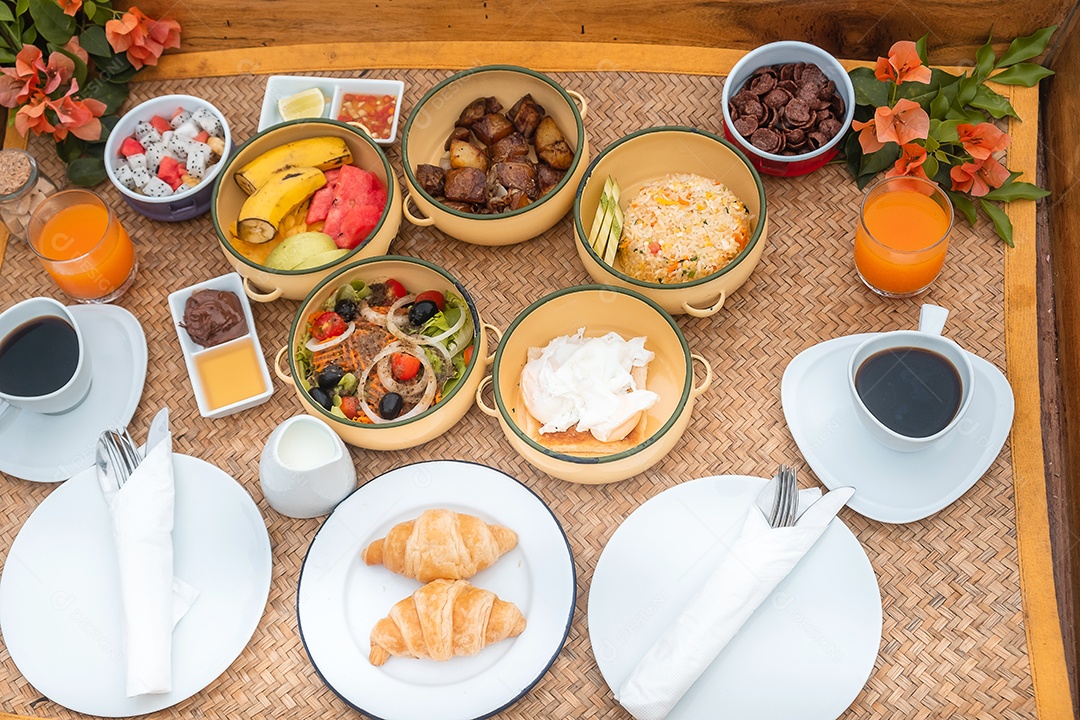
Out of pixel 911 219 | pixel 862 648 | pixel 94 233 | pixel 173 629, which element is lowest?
pixel 173 629

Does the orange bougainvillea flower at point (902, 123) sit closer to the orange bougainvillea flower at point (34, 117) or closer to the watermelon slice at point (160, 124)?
the watermelon slice at point (160, 124)

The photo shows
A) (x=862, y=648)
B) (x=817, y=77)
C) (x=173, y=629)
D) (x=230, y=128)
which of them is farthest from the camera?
(x=230, y=128)

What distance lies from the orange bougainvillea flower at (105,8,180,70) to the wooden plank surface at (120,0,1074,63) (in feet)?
0.20

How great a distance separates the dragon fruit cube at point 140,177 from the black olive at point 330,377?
2.03 feet

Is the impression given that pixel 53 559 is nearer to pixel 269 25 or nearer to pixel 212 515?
pixel 212 515

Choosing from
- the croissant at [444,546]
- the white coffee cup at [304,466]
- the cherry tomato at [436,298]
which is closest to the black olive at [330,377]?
the white coffee cup at [304,466]

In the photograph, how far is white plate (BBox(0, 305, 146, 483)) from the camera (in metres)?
1.88

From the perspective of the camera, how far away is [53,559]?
5.91 feet

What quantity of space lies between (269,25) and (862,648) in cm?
182

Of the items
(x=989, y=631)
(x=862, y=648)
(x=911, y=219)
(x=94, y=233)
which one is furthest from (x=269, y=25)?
(x=989, y=631)

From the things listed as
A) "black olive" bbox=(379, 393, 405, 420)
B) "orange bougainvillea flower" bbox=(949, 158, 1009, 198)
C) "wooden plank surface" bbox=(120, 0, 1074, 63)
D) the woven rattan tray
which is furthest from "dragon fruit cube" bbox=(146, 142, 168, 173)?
"orange bougainvillea flower" bbox=(949, 158, 1009, 198)

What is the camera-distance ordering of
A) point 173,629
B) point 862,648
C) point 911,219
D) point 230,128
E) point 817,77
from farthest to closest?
point 230,128 < point 817,77 < point 911,219 < point 173,629 < point 862,648

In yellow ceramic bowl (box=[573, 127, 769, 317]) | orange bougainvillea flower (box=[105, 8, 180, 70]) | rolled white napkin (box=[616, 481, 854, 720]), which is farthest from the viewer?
orange bougainvillea flower (box=[105, 8, 180, 70])

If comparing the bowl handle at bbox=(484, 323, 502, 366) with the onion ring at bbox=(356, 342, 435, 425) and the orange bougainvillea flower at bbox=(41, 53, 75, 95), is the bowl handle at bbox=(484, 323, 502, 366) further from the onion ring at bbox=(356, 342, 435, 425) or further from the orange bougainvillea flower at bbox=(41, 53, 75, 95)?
the orange bougainvillea flower at bbox=(41, 53, 75, 95)
